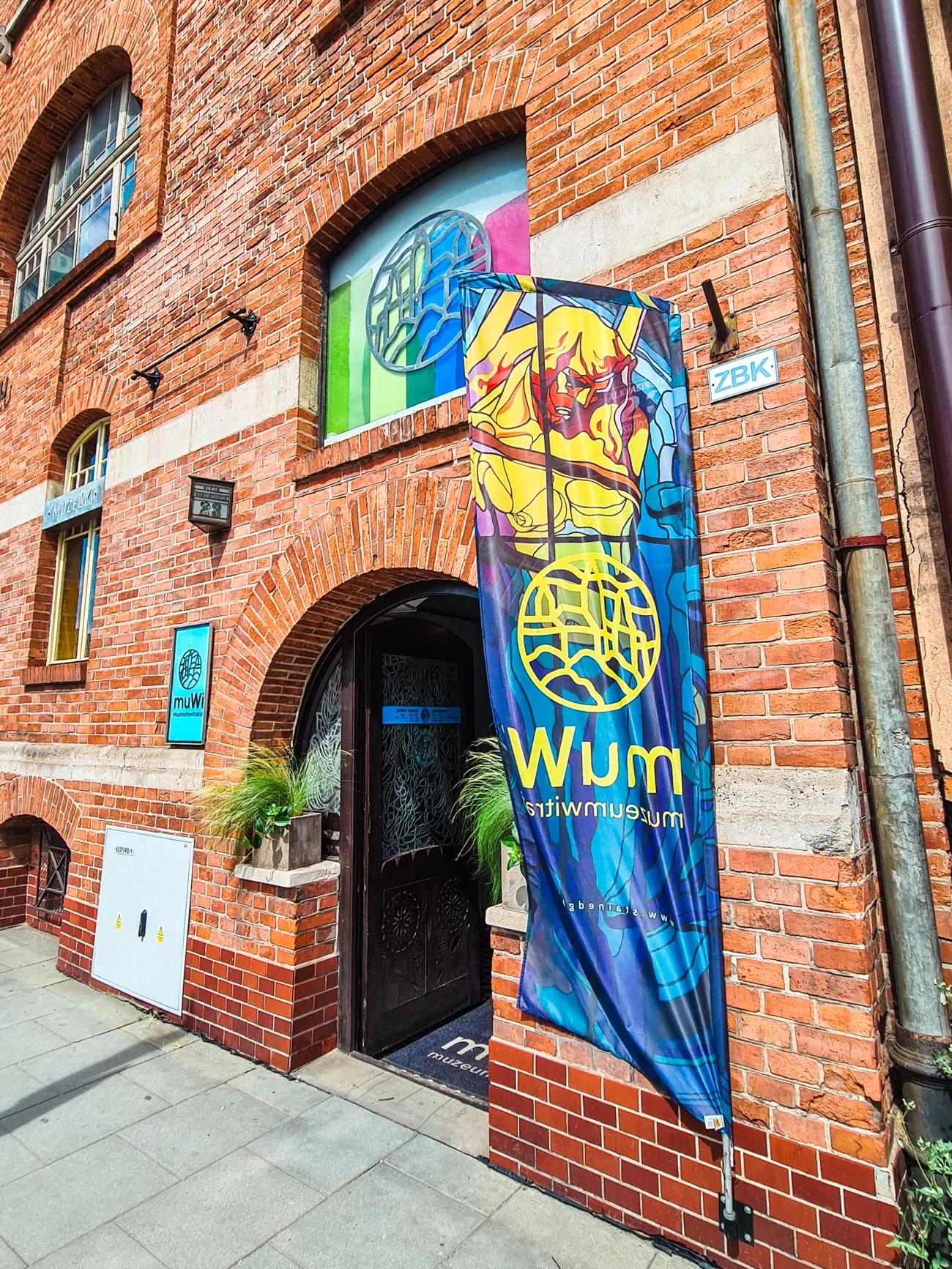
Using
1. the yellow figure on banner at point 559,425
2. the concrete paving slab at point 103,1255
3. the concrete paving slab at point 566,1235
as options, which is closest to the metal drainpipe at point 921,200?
the yellow figure on banner at point 559,425

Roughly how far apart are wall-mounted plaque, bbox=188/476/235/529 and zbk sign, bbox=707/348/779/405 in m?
3.27

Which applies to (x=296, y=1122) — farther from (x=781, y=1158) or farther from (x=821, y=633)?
(x=821, y=633)

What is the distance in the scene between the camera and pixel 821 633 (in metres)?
2.39

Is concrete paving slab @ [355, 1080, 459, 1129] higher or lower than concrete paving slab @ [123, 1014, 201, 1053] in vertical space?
lower

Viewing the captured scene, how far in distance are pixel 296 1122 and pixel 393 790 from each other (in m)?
1.80

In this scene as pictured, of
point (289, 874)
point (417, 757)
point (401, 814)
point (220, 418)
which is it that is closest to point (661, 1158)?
point (289, 874)

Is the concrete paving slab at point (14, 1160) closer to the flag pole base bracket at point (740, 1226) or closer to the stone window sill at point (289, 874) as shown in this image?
the stone window sill at point (289, 874)

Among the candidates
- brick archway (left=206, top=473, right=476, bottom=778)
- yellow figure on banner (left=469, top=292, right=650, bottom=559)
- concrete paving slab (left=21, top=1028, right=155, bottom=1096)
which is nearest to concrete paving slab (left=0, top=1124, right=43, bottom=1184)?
concrete paving slab (left=21, top=1028, right=155, bottom=1096)

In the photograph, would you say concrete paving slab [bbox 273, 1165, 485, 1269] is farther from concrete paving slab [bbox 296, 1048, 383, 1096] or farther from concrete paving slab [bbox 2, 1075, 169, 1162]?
concrete paving slab [bbox 2, 1075, 169, 1162]

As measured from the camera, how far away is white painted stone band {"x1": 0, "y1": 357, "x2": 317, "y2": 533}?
4.49 m

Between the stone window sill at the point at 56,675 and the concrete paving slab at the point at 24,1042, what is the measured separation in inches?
103

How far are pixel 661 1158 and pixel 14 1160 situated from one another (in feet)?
9.34

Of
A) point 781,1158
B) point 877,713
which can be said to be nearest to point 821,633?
point 877,713

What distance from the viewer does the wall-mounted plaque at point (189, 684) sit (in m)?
4.66
